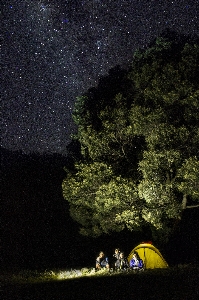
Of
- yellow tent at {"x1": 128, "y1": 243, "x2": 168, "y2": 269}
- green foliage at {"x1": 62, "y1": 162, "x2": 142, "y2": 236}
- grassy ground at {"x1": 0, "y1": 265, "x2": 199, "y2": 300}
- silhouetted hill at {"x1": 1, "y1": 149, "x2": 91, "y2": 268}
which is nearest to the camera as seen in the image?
grassy ground at {"x1": 0, "y1": 265, "x2": 199, "y2": 300}

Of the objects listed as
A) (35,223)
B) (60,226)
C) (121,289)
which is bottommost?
(121,289)

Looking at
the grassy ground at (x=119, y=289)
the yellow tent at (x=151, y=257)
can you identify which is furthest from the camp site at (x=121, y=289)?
the yellow tent at (x=151, y=257)

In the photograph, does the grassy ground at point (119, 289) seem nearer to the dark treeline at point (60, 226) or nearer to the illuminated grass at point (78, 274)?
the illuminated grass at point (78, 274)

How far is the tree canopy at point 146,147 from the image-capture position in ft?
41.3

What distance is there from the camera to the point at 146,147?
551 inches

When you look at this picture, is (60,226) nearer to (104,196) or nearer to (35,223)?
(35,223)

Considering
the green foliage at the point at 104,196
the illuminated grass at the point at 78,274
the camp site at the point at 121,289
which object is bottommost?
the camp site at the point at 121,289

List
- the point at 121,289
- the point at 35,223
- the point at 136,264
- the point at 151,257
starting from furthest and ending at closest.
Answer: the point at 35,223, the point at 151,257, the point at 136,264, the point at 121,289

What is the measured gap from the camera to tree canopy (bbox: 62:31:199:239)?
41.3 feet

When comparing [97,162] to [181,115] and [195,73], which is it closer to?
[181,115]

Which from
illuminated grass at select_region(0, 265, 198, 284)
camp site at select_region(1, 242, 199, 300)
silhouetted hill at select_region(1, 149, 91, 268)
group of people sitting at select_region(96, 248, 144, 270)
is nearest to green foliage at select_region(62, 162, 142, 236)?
group of people sitting at select_region(96, 248, 144, 270)

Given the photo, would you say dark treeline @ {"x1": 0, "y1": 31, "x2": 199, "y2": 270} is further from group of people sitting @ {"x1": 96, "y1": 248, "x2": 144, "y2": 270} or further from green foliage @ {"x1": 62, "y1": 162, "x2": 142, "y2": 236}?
group of people sitting @ {"x1": 96, "y1": 248, "x2": 144, "y2": 270}

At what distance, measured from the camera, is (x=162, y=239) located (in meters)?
14.4

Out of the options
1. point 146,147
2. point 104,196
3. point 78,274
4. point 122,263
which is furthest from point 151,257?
point 146,147
